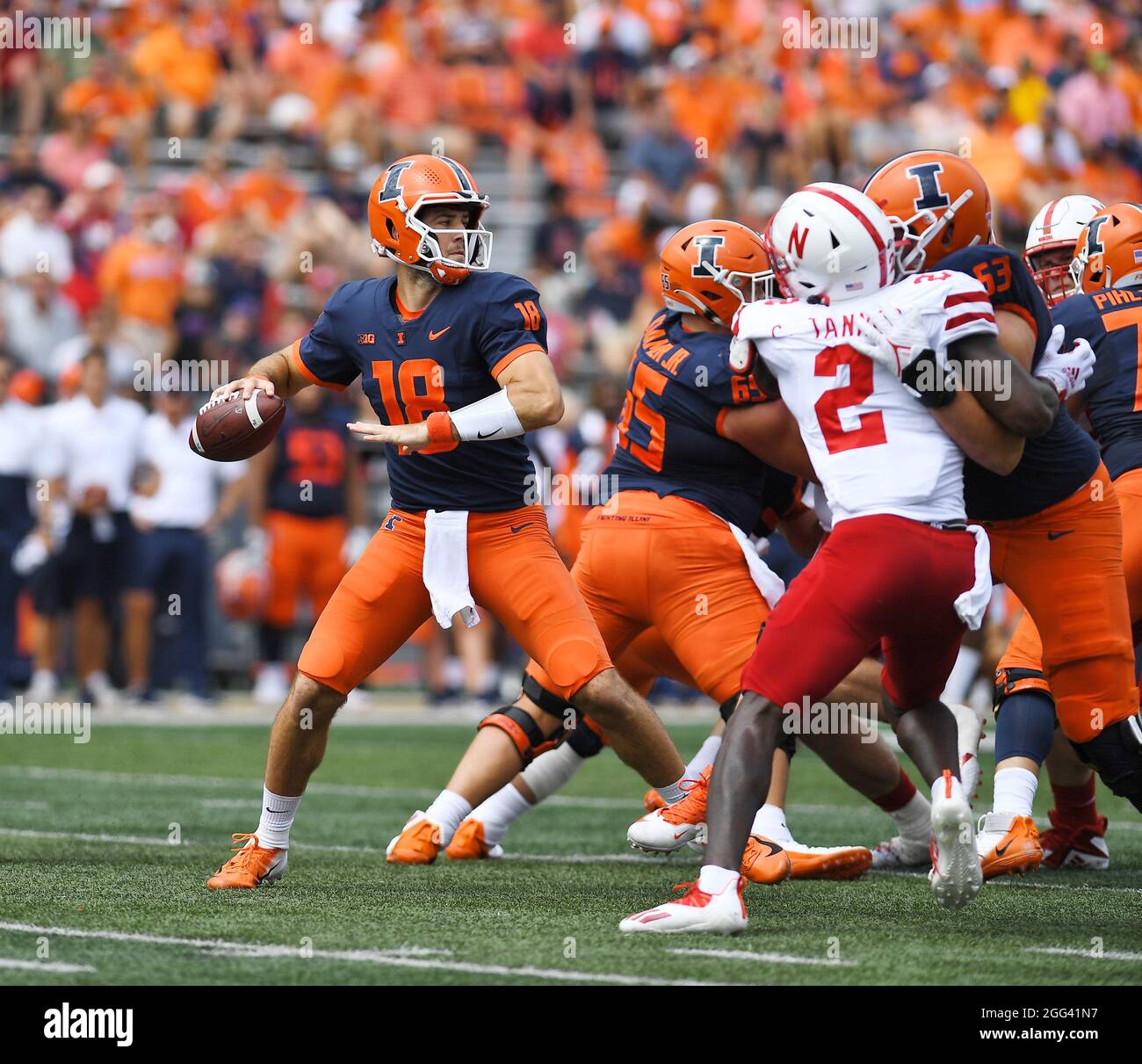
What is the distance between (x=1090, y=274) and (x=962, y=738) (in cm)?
158

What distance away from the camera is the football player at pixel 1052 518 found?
4.89 metres

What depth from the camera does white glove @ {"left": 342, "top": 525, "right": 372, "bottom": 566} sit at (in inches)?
483

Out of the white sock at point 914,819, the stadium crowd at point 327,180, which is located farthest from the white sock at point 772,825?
the stadium crowd at point 327,180

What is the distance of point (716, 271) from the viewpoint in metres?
5.76

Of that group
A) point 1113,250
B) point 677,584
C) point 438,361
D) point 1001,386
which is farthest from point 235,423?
point 1113,250

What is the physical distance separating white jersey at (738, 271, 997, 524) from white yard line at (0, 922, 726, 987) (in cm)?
126

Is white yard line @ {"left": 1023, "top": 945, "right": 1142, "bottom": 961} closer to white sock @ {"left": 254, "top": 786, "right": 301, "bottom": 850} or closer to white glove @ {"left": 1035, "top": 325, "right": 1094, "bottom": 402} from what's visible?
white glove @ {"left": 1035, "top": 325, "right": 1094, "bottom": 402}

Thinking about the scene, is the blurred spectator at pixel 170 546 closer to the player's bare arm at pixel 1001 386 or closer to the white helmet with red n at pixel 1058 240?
the white helmet with red n at pixel 1058 240

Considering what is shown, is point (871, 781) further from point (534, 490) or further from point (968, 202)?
point (968, 202)

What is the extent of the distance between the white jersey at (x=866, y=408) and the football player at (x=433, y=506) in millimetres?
917

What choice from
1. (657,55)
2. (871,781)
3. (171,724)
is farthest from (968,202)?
(657,55)

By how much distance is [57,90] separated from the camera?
15.7 metres

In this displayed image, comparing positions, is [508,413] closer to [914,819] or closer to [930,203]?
[930,203]

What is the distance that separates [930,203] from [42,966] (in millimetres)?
2816
